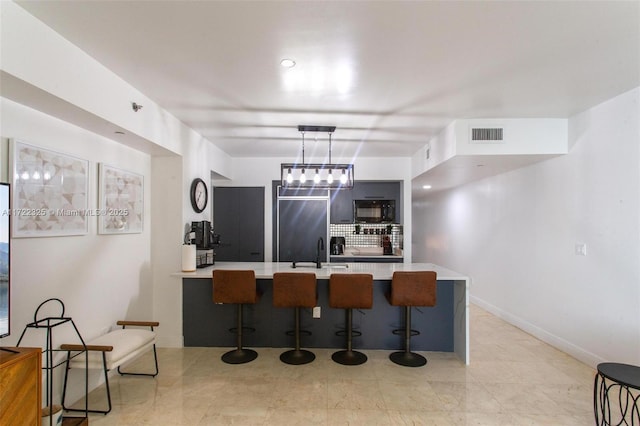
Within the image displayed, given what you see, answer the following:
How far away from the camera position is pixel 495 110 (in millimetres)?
3400

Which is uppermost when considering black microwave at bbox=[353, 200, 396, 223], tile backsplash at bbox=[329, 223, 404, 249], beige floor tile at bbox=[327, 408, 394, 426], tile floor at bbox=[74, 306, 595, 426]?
black microwave at bbox=[353, 200, 396, 223]

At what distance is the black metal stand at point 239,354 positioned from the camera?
3457 mm

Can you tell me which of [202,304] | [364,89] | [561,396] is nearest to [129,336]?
[202,304]

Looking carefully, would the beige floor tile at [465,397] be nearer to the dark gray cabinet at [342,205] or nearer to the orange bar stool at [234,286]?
the orange bar stool at [234,286]

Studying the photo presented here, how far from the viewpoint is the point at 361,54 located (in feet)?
7.48

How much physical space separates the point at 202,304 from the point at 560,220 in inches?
166

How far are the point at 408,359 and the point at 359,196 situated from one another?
298cm

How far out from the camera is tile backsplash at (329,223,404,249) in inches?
241

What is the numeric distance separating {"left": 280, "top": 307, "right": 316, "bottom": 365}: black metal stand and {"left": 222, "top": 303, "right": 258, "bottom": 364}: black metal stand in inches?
13.1

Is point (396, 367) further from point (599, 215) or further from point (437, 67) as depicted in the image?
point (437, 67)

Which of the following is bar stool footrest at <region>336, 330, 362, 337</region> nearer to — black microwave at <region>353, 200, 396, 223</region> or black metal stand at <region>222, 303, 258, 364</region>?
black metal stand at <region>222, 303, 258, 364</region>

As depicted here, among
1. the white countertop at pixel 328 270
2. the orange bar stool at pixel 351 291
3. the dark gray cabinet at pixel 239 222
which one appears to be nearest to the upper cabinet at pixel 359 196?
the dark gray cabinet at pixel 239 222

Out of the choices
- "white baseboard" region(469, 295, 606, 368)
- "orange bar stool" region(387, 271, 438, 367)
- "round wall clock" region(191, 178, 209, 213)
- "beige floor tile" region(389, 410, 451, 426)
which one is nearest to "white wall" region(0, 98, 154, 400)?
"round wall clock" region(191, 178, 209, 213)

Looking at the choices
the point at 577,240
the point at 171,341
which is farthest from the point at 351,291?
the point at 577,240
